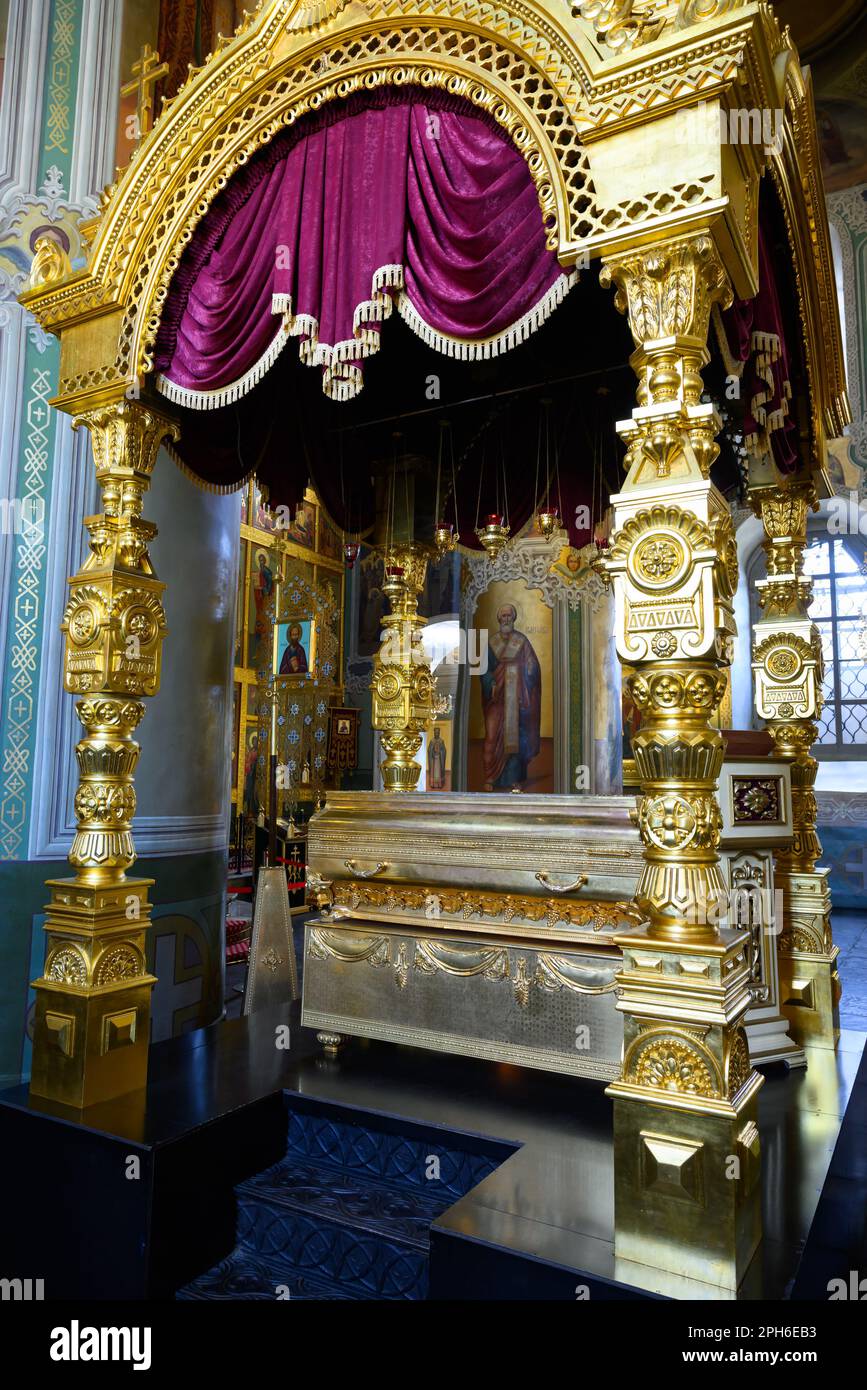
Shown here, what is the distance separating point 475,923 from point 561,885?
1.27 ft

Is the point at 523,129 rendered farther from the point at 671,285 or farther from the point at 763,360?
the point at 763,360

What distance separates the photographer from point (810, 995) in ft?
12.2

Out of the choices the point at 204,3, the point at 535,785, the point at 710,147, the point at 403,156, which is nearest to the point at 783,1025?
the point at 710,147

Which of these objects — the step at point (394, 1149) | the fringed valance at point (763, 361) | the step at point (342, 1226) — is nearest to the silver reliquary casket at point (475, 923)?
the step at point (394, 1149)

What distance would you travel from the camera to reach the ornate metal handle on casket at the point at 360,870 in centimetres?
334

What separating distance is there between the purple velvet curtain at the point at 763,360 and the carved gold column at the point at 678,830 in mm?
638

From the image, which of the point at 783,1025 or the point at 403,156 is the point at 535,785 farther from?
the point at 403,156

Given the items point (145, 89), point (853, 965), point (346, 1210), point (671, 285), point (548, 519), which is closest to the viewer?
point (671, 285)

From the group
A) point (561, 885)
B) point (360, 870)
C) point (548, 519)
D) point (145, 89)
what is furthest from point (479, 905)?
point (145, 89)

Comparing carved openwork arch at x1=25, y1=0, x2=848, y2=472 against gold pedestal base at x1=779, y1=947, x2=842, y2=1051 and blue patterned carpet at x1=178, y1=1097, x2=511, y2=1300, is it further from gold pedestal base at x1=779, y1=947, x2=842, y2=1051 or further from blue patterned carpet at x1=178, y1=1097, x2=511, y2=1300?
blue patterned carpet at x1=178, y1=1097, x2=511, y2=1300

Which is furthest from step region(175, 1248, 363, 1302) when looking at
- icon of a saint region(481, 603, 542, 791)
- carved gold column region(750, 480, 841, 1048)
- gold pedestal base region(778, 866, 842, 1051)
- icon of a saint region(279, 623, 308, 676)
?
icon of a saint region(279, 623, 308, 676)

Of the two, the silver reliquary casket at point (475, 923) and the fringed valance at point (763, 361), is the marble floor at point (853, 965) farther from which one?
the fringed valance at point (763, 361)

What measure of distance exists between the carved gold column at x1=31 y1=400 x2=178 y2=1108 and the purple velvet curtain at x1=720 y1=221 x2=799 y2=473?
2097 millimetres
